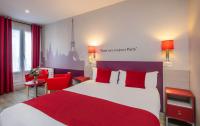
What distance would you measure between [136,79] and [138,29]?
4.01 ft

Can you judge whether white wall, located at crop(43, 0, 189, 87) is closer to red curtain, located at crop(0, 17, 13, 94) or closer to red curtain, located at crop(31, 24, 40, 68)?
red curtain, located at crop(31, 24, 40, 68)

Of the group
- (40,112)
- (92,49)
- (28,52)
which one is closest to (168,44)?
(92,49)

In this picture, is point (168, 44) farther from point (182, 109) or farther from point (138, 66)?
point (182, 109)

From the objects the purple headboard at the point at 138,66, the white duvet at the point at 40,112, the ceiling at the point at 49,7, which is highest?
the ceiling at the point at 49,7

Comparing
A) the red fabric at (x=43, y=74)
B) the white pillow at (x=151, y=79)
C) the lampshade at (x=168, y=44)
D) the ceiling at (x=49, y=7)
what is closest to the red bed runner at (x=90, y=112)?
the white pillow at (x=151, y=79)

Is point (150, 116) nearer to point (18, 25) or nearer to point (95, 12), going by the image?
point (95, 12)

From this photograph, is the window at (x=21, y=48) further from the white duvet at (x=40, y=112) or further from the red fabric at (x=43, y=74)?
the white duvet at (x=40, y=112)

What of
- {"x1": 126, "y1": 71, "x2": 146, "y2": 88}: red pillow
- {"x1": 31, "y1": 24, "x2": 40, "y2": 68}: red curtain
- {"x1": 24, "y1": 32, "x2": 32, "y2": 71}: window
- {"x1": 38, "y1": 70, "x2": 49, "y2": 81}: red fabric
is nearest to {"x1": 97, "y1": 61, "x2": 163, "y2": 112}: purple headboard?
{"x1": 126, "y1": 71, "x2": 146, "y2": 88}: red pillow

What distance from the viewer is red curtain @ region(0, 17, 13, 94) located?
3971 mm

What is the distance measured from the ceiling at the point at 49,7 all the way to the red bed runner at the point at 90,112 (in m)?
2.46

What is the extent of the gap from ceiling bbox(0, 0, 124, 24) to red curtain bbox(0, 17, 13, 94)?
0.40 meters

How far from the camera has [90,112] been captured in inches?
57.0

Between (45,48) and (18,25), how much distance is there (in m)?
1.25

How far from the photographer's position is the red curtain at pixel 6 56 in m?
3.97
